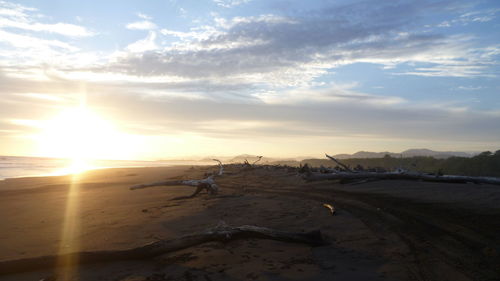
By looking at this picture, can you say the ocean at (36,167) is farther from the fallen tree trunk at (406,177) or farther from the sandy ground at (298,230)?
the fallen tree trunk at (406,177)

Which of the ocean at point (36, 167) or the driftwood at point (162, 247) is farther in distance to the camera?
the ocean at point (36, 167)

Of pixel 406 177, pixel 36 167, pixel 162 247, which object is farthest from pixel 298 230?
pixel 36 167

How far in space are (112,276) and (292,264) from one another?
2.01 m

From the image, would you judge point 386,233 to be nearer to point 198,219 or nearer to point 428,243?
point 428,243

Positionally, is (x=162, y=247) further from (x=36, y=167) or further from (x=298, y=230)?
(x=36, y=167)

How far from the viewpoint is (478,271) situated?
3.67 metres

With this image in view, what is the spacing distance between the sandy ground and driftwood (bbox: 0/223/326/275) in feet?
0.28

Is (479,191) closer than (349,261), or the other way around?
(349,261)

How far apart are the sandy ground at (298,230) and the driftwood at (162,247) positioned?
9cm

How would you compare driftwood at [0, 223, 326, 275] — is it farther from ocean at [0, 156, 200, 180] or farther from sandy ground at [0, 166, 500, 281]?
ocean at [0, 156, 200, 180]

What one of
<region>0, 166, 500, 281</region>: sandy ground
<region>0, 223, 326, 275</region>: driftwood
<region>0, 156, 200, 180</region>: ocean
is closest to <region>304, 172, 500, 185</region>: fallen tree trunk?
<region>0, 166, 500, 281</region>: sandy ground

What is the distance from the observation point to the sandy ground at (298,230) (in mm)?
3855

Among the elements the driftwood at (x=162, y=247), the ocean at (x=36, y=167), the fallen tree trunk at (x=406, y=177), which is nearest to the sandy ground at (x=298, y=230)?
the driftwood at (x=162, y=247)

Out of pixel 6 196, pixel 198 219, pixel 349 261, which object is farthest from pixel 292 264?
pixel 6 196
